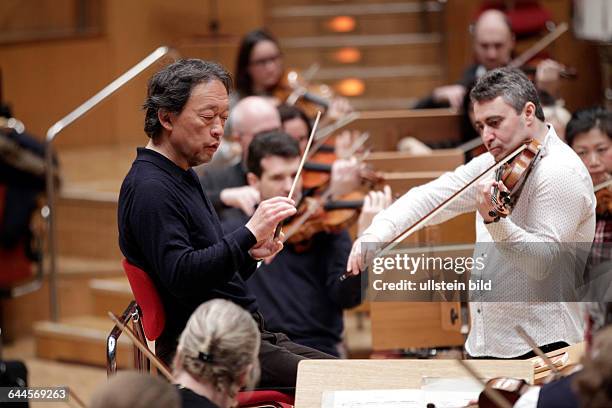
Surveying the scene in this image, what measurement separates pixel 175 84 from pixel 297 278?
122 cm

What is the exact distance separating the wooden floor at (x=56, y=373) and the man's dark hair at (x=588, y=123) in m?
2.50

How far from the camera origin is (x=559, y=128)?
14.5 feet

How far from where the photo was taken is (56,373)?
18.6ft

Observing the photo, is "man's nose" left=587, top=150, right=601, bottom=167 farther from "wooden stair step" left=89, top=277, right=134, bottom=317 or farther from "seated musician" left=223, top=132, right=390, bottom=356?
"wooden stair step" left=89, top=277, right=134, bottom=317

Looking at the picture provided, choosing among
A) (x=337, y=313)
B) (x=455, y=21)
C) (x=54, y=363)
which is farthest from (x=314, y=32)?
(x=337, y=313)

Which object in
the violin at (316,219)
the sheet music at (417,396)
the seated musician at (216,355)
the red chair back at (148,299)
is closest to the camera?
the seated musician at (216,355)

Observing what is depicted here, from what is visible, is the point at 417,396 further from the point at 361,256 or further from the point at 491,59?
the point at 491,59

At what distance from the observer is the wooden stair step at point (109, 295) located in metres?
6.07

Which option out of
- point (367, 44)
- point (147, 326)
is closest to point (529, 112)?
point (147, 326)

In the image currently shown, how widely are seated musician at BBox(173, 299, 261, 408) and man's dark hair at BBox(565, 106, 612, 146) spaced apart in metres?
1.96

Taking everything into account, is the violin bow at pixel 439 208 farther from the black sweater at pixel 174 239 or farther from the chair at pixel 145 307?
the chair at pixel 145 307

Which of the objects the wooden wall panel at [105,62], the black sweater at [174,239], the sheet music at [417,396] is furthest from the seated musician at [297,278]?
the wooden wall panel at [105,62]

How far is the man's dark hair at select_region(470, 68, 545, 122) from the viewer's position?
3.10 meters

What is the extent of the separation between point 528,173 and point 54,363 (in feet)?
11.6
